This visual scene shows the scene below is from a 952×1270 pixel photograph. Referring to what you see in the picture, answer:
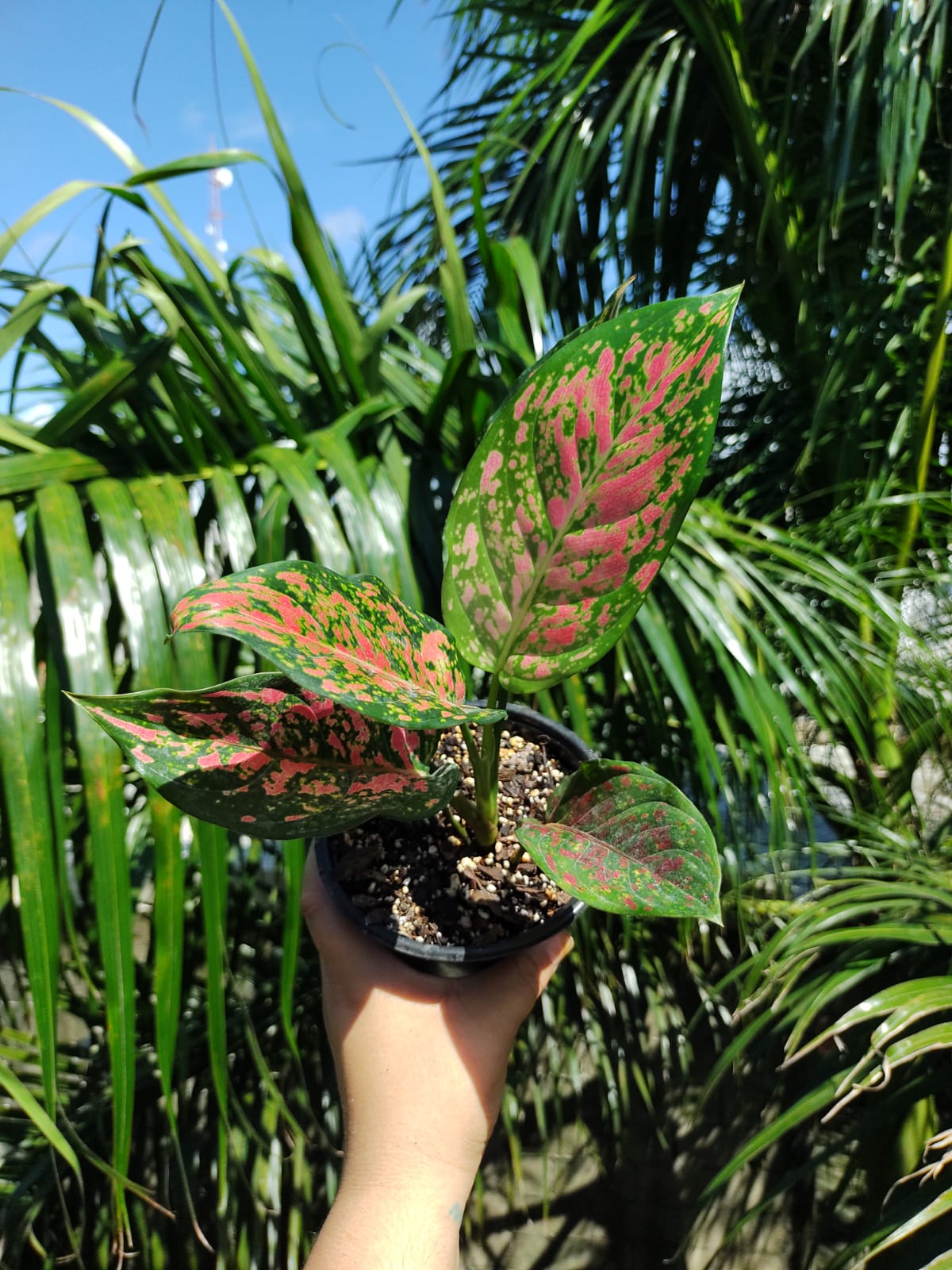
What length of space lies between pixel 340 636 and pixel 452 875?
220mm

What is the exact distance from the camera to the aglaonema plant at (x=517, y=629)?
0.24 m

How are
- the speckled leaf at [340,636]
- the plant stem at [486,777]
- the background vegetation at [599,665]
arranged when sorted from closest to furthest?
the speckled leaf at [340,636] < the plant stem at [486,777] < the background vegetation at [599,665]

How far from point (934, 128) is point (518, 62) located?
0.53m

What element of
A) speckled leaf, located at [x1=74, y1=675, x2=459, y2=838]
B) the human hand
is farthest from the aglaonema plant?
the human hand

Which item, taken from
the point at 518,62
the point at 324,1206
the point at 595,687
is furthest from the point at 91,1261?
the point at 518,62

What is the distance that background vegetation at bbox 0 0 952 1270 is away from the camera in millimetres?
478

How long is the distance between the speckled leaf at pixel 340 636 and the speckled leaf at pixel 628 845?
70mm

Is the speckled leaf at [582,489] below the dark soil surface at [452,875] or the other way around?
the other way around

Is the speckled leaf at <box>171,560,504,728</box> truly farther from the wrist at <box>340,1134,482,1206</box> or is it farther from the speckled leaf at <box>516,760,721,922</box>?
the wrist at <box>340,1134,482,1206</box>

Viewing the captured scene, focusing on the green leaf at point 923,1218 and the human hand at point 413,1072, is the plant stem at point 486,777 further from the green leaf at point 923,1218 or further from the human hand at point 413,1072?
the green leaf at point 923,1218

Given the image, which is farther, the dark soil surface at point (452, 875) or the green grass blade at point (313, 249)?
the green grass blade at point (313, 249)

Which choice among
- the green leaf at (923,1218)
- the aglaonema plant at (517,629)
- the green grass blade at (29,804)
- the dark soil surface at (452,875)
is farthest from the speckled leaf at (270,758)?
the green leaf at (923,1218)

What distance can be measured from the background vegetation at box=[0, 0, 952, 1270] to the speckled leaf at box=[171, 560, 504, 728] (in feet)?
0.80

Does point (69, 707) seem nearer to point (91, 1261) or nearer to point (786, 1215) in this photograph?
point (91, 1261)
